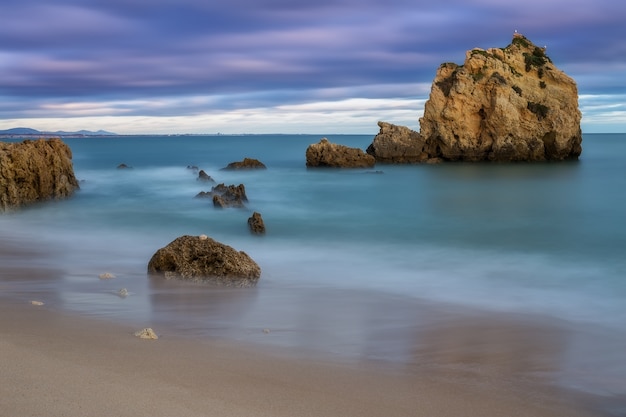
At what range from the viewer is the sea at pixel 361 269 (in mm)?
7094

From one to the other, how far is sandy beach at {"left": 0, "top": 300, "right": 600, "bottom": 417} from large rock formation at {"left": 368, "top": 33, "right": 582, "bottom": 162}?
126 feet

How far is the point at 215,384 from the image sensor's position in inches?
197

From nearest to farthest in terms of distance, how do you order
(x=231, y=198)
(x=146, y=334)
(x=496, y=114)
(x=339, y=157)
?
(x=146, y=334) < (x=231, y=198) < (x=339, y=157) < (x=496, y=114)

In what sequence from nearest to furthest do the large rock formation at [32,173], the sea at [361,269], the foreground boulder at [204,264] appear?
the sea at [361,269]
the foreground boulder at [204,264]
the large rock formation at [32,173]

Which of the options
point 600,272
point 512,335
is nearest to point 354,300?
point 512,335

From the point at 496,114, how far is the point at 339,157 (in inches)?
415

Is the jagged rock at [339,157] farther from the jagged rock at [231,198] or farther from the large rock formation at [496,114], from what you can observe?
the jagged rock at [231,198]

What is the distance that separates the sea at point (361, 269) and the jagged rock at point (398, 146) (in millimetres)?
17114

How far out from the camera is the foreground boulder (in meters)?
9.37

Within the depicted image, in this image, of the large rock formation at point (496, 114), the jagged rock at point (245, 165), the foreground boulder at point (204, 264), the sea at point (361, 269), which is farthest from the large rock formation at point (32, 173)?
the large rock formation at point (496, 114)

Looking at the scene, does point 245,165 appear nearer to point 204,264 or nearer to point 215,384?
point 204,264

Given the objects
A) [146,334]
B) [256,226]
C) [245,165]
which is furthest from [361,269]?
[245,165]

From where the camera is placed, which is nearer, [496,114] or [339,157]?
[339,157]

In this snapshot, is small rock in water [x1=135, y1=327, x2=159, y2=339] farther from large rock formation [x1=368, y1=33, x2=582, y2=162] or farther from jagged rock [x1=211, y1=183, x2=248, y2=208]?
large rock formation [x1=368, y1=33, x2=582, y2=162]
